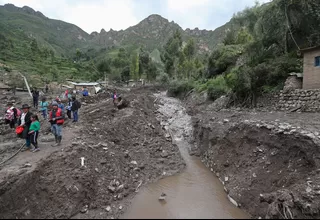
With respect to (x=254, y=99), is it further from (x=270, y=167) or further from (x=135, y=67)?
(x=135, y=67)

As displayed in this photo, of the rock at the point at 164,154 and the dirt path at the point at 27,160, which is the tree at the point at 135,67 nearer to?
the rock at the point at 164,154

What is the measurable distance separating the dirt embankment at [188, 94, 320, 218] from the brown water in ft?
1.46

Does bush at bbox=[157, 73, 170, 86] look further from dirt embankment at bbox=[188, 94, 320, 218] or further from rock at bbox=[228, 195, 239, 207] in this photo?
rock at bbox=[228, 195, 239, 207]

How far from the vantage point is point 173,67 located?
5756 cm

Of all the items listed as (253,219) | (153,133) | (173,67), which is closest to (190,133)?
(153,133)

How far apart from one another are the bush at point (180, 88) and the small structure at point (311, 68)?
70.5 ft

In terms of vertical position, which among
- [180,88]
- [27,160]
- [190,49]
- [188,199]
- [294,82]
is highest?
[190,49]

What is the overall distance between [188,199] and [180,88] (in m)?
31.6

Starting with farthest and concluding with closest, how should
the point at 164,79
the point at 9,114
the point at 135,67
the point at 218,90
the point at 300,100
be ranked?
the point at 135,67, the point at 164,79, the point at 218,90, the point at 300,100, the point at 9,114

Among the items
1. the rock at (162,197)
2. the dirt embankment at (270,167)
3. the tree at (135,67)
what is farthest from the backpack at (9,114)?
the tree at (135,67)

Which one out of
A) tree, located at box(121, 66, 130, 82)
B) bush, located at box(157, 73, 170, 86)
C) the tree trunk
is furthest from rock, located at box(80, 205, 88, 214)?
tree, located at box(121, 66, 130, 82)

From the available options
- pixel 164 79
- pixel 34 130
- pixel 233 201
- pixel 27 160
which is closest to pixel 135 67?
pixel 164 79

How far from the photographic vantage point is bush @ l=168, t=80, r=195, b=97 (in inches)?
1453

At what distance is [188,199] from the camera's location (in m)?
8.33
